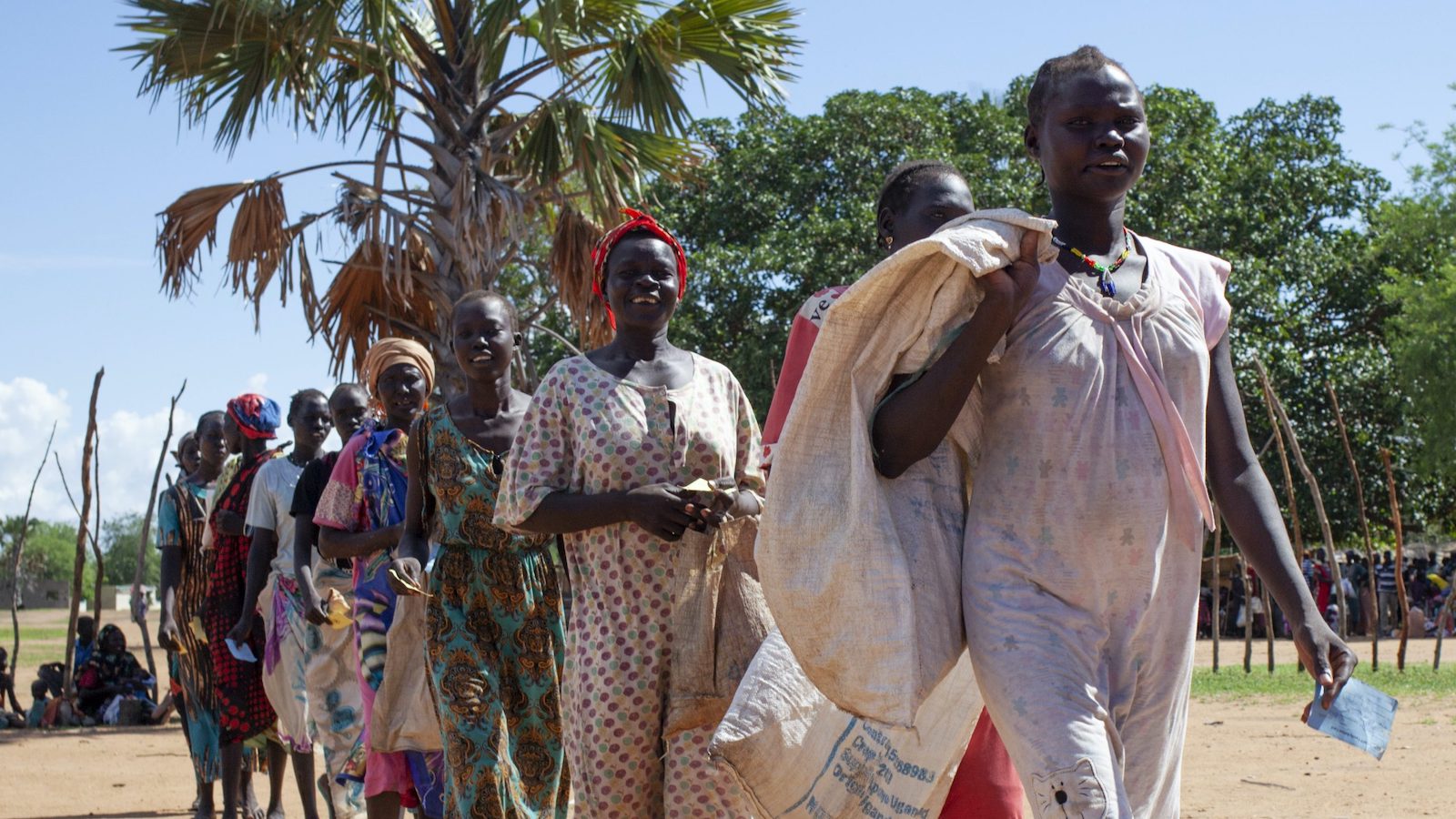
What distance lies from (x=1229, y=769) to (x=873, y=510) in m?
6.76

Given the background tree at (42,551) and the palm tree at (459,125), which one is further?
the background tree at (42,551)

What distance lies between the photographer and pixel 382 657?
6.01 metres

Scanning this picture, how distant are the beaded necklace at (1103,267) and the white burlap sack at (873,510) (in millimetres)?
166

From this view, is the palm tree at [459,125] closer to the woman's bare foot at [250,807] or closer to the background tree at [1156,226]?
the woman's bare foot at [250,807]

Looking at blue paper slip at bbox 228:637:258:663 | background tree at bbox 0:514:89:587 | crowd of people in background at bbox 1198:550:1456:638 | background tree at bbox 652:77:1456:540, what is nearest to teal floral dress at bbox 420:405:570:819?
blue paper slip at bbox 228:637:258:663

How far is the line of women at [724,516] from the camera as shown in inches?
112

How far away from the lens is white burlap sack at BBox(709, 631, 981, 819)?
322 centimetres

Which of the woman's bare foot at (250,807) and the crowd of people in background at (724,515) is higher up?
the crowd of people in background at (724,515)

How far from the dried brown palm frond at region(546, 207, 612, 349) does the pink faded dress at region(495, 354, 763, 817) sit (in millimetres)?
7708

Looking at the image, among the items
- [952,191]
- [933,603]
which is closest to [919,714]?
[933,603]

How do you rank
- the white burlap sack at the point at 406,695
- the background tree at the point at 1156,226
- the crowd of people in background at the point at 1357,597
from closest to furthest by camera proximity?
the white burlap sack at the point at 406,695, the background tree at the point at 1156,226, the crowd of people in background at the point at 1357,597

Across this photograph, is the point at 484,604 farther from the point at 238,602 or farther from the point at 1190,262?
the point at 238,602

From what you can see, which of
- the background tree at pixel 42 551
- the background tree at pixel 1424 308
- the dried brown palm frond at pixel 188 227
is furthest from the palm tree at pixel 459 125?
the background tree at pixel 42 551

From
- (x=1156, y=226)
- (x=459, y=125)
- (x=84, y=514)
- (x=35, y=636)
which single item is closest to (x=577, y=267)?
(x=459, y=125)
